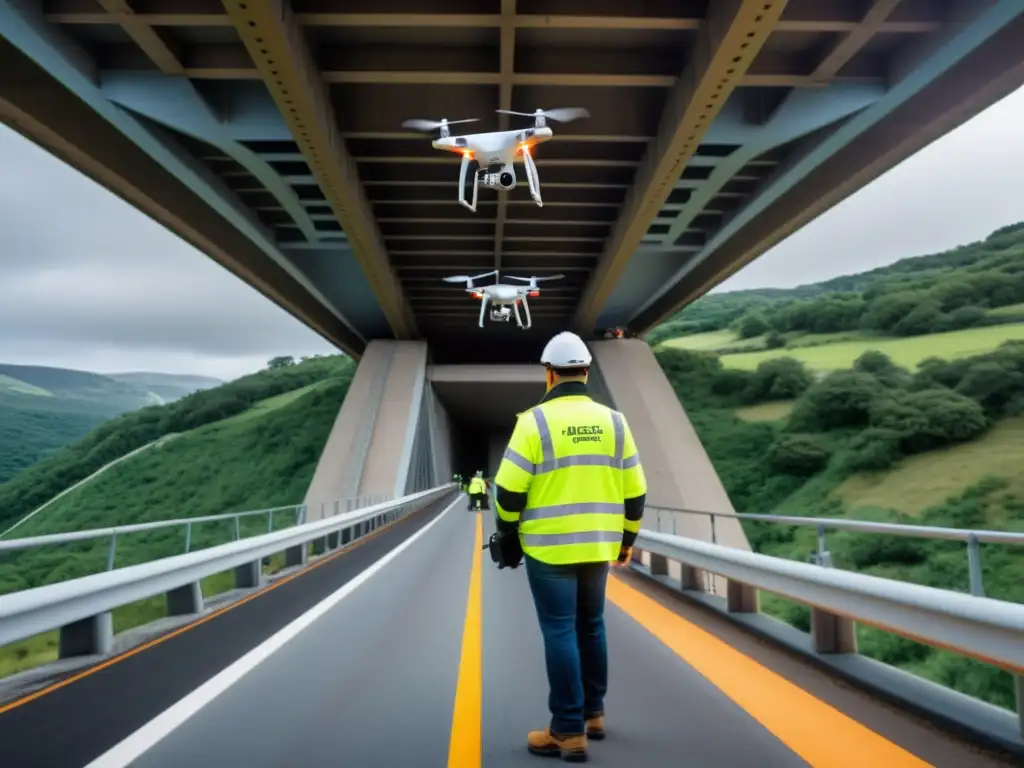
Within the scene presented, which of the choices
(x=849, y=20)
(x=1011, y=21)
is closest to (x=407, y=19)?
(x=849, y=20)

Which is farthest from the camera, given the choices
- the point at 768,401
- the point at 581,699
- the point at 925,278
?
the point at 925,278

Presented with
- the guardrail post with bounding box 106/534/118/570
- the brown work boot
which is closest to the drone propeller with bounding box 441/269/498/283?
the guardrail post with bounding box 106/534/118/570

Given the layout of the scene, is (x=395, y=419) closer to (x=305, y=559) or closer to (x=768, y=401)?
(x=305, y=559)

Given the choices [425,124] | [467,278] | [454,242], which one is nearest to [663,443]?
[467,278]

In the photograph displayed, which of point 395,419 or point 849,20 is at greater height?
point 849,20

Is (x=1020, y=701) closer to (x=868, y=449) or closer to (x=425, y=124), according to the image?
(x=425, y=124)

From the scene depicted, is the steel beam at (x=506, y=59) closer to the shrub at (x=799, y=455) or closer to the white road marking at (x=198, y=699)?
the white road marking at (x=198, y=699)

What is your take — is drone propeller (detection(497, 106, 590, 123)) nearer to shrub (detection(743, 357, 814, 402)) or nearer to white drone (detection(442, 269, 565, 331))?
white drone (detection(442, 269, 565, 331))
